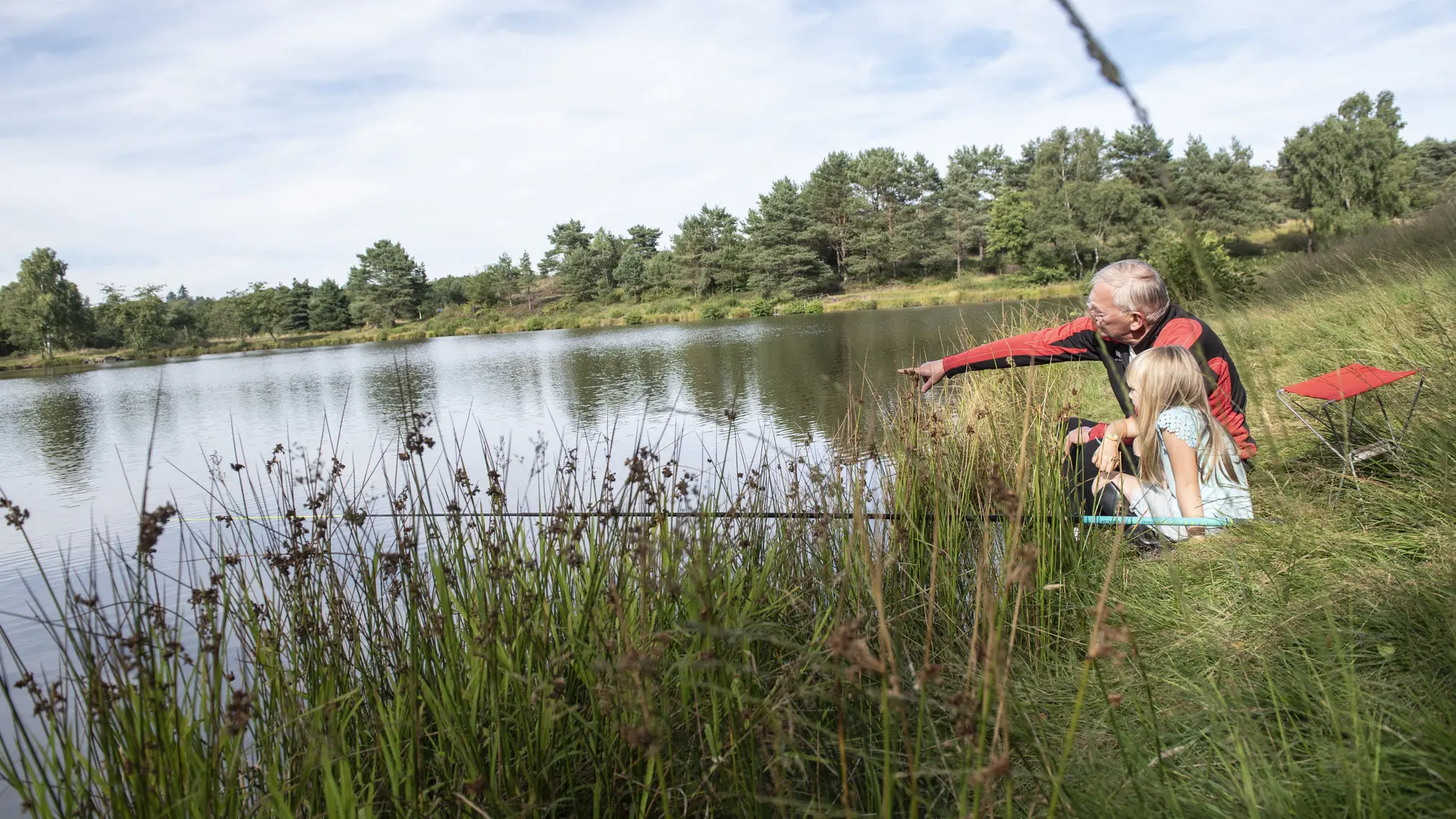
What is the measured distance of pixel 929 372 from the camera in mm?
3350

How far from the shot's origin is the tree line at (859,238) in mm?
35906

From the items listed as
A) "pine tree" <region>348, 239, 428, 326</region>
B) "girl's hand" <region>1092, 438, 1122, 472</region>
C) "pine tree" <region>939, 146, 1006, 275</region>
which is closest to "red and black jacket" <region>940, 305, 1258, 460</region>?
"girl's hand" <region>1092, 438, 1122, 472</region>

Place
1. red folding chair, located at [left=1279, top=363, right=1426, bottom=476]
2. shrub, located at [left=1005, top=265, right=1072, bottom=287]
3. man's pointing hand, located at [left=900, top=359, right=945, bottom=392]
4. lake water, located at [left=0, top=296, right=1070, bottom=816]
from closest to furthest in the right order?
red folding chair, located at [left=1279, top=363, right=1426, bottom=476], man's pointing hand, located at [left=900, top=359, right=945, bottom=392], lake water, located at [left=0, top=296, right=1070, bottom=816], shrub, located at [left=1005, top=265, right=1072, bottom=287]

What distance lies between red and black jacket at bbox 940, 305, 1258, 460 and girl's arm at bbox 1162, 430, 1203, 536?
147 mm

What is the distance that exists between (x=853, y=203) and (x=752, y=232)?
267 inches

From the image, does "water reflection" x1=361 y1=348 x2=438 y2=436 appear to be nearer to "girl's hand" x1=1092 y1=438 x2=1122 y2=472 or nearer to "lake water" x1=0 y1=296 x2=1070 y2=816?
"lake water" x1=0 y1=296 x2=1070 y2=816

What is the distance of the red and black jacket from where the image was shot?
2766 millimetres

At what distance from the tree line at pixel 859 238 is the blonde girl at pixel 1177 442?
28237 mm

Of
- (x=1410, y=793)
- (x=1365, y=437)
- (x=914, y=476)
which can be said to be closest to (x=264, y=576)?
(x=914, y=476)

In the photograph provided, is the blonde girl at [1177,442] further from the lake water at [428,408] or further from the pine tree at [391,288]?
the pine tree at [391,288]

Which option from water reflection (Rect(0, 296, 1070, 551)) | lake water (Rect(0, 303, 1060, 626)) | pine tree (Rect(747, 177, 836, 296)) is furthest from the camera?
pine tree (Rect(747, 177, 836, 296))

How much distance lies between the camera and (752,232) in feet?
160

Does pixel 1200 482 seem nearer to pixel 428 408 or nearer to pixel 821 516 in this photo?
pixel 821 516

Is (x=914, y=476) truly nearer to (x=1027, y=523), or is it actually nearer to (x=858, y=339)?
(x=1027, y=523)
